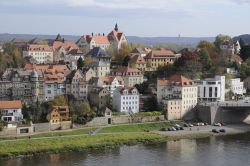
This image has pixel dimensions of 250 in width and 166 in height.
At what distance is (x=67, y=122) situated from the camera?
44.8 meters

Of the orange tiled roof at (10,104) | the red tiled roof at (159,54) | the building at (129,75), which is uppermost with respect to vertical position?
the red tiled roof at (159,54)

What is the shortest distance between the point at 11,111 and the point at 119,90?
33.5 feet

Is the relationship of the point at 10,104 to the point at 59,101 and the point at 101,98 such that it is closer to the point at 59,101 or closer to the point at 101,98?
the point at 59,101

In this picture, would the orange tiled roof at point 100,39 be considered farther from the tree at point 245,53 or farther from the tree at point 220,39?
the tree at point 245,53

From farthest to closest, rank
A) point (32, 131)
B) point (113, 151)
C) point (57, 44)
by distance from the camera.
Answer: point (57, 44), point (32, 131), point (113, 151)

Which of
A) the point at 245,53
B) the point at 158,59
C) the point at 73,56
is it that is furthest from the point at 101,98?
the point at 245,53

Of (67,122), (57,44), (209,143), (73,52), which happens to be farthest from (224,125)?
(57,44)

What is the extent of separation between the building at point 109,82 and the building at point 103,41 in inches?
878

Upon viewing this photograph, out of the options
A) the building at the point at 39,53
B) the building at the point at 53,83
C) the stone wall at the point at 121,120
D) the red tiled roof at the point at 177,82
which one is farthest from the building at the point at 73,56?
the stone wall at the point at 121,120

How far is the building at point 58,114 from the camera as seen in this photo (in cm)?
4400

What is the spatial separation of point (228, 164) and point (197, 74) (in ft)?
79.1

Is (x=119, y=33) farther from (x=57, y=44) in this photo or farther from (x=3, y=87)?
(x=3, y=87)

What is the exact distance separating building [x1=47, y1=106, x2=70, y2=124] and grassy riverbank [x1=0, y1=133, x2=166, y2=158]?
10.1 feet

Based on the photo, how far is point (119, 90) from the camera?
1954 inches
